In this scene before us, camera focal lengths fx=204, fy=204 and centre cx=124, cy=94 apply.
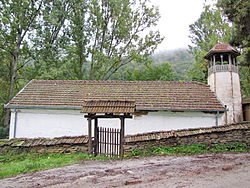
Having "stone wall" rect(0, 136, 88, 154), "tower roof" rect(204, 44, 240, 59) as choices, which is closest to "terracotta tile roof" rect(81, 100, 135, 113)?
"stone wall" rect(0, 136, 88, 154)

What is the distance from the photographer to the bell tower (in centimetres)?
1554

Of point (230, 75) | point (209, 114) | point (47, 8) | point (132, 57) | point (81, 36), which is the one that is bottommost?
point (209, 114)

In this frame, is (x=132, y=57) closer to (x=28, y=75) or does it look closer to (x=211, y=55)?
(x=211, y=55)

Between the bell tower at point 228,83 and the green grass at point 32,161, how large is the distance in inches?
473

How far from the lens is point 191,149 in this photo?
7.42 metres

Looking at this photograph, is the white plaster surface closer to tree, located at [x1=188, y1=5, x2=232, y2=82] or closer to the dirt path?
tree, located at [x1=188, y1=5, x2=232, y2=82]

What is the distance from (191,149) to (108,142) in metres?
3.05

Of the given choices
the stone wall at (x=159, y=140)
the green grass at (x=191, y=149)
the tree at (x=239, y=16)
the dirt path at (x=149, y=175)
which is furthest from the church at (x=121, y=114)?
the dirt path at (x=149, y=175)

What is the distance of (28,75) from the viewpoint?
19797mm

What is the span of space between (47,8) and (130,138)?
1838 cm

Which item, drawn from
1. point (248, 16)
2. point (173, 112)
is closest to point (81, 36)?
point (173, 112)

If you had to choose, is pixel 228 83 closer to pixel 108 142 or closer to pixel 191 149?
pixel 191 149

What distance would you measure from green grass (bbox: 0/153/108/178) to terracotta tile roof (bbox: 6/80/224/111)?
4845 mm

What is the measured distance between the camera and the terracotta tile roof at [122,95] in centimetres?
1228
